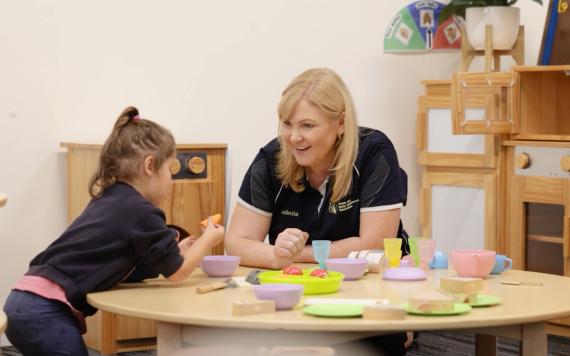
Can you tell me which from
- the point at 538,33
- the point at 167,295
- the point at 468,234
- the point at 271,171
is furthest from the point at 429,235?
the point at 167,295

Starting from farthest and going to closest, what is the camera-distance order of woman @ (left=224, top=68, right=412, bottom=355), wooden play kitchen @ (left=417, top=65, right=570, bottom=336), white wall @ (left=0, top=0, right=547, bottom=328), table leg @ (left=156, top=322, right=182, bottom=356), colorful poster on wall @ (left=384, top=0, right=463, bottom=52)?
1. colorful poster on wall @ (left=384, top=0, right=463, bottom=52)
2. wooden play kitchen @ (left=417, top=65, right=570, bottom=336)
3. white wall @ (left=0, top=0, right=547, bottom=328)
4. woman @ (left=224, top=68, right=412, bottom=355)
5. table leg @ (left=156, top=322, right=182, bottom=356)

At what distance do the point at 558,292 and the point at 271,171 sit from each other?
3.25 ft

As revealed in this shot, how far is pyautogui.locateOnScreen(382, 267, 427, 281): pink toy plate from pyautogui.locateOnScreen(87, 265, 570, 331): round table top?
2 centimetres

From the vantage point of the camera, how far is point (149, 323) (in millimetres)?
3652

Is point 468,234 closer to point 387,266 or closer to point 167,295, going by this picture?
point 387,266

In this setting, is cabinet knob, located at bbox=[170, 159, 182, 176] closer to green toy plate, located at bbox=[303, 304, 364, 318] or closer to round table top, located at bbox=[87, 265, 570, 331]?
round table top, located at bbox=[87, 265, 570, 331]

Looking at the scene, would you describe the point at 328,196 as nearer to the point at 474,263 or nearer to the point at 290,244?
the point at 290,244

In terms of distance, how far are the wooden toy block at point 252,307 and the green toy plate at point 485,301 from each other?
0.40m

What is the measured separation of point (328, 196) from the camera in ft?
9.02

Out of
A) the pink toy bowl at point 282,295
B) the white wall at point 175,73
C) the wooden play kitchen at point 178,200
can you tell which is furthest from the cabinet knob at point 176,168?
the pink toy bowl at point 282,295

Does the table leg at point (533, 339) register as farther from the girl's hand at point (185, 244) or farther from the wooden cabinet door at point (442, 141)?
the wooden cabinet door at point (442, 141)

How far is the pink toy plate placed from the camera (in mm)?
2242

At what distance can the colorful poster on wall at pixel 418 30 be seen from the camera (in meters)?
4.74

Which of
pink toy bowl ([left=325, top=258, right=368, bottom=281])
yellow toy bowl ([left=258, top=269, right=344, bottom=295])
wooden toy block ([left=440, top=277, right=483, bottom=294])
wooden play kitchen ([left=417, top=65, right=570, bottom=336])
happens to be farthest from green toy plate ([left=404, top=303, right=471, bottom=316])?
wooden play kitchen ([left=417, top=65, right=570, bottom=336])
